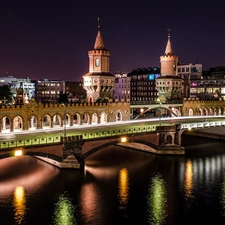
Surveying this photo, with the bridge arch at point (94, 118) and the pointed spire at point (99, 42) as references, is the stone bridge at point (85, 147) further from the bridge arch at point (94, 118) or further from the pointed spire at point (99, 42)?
the pointed spire at point (99, 42)

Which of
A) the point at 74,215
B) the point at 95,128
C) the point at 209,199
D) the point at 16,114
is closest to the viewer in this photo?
the point at 74,215

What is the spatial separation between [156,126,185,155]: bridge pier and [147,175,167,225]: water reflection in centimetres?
1399

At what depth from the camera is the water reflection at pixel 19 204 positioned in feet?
116

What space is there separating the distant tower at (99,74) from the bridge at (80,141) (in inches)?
375

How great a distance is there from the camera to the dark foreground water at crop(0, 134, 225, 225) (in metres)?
36.3

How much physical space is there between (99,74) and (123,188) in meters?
35.2

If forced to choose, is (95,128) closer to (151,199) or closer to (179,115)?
(151,199)

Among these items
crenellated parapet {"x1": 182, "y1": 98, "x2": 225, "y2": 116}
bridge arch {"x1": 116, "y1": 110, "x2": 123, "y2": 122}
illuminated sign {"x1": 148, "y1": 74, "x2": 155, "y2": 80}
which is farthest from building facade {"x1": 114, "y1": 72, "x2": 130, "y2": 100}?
bridge arch {"x1": 116, "y1": 110, "x2": 123, "y2": 122}

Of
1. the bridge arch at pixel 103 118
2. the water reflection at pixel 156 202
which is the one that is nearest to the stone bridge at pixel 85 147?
the water reflection at pixel 156 202

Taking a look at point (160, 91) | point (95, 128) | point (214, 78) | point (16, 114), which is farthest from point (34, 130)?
point (214, 78)

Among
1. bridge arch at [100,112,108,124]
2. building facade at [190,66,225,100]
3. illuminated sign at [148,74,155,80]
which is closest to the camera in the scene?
bridge arch at [100,112,108,124]

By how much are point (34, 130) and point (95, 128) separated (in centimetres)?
1042

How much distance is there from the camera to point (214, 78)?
14100 cm

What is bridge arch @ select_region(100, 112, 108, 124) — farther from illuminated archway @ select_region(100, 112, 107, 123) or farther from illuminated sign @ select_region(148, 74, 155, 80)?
illuminated sign @ select_region(148, 74, 155, 80)
